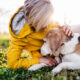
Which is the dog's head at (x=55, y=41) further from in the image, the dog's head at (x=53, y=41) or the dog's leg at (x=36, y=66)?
the dog's leg at (x=36, y=66)

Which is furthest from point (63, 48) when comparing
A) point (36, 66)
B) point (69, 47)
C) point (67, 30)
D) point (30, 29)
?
point (30, 29)

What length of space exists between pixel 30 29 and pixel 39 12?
45 cm

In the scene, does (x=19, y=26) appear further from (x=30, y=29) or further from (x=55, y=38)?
(x=55, y=38)

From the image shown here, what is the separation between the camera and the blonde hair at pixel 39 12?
4293mm

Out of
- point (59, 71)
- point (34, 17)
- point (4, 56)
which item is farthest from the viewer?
point (4, 56)

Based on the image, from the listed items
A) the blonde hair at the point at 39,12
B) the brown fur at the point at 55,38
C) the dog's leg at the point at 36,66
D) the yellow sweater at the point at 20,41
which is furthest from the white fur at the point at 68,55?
the blonde hair at the point at 39,12

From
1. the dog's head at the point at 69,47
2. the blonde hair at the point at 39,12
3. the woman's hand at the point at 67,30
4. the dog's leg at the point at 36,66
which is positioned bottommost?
the dog's leg at the point at 36,66

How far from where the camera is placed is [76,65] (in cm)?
423

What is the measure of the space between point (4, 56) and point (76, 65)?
2.75 m

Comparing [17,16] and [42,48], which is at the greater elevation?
[17,16]

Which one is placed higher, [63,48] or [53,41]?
[53,41]

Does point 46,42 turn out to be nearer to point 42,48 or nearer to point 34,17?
point 42,48

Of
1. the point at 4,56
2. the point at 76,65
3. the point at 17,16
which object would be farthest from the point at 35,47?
the point at 4,56

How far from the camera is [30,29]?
4.57m
